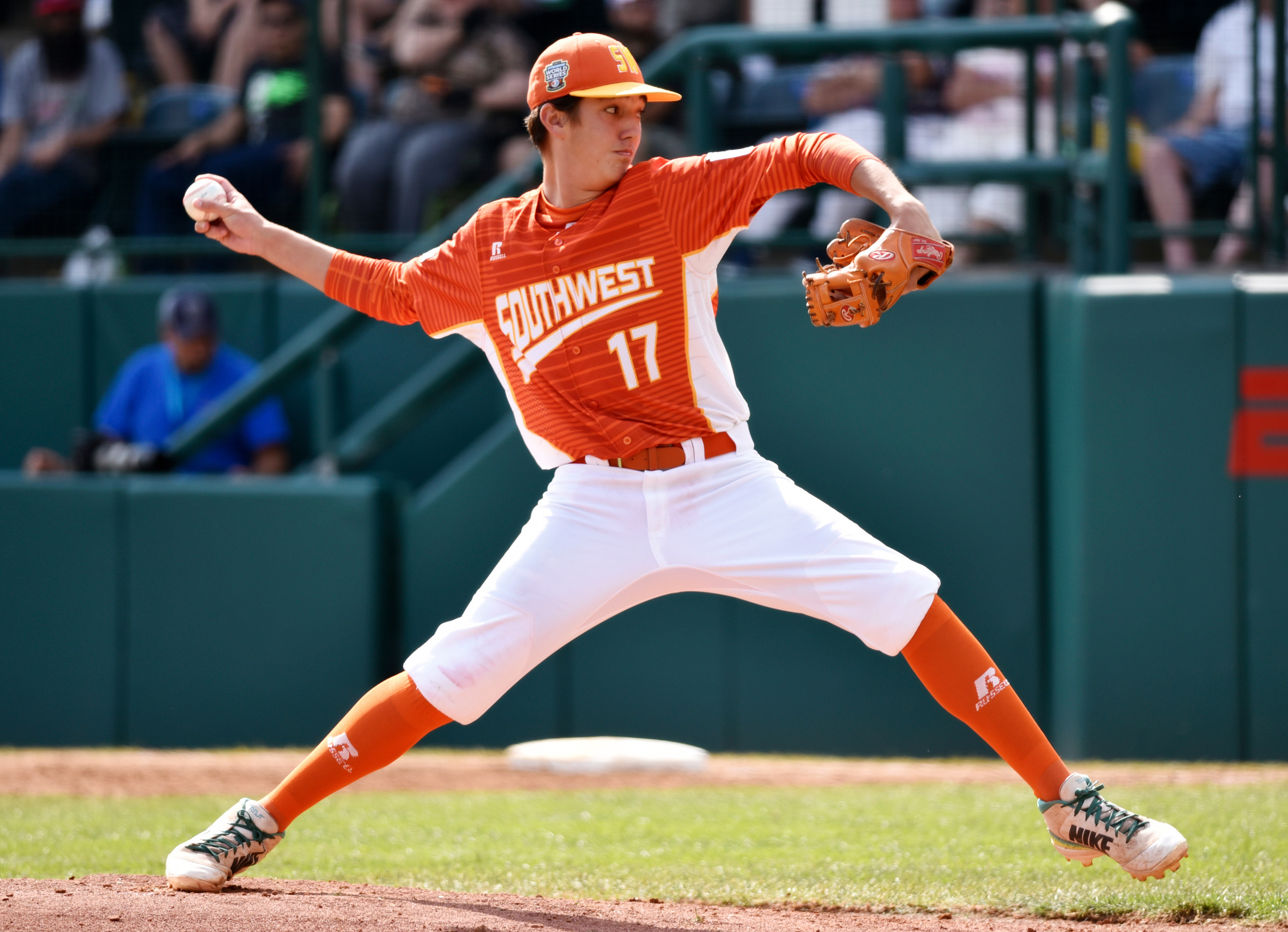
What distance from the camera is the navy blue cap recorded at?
727 cm

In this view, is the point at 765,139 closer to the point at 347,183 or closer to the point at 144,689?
the point at 347,183

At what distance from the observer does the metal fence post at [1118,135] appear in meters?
5.81

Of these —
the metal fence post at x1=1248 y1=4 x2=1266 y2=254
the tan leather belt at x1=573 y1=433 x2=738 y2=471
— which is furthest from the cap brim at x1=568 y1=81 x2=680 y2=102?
the metal fence post at x1=1248 y1=4 x2=1266 y2=254

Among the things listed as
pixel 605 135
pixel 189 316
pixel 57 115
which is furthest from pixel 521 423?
pixel 57 115

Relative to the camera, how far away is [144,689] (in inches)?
261

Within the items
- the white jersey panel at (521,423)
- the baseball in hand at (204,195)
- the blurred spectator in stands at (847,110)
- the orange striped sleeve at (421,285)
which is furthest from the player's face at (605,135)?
the blurred spectator in stands at (847,110)

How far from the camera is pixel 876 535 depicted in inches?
242

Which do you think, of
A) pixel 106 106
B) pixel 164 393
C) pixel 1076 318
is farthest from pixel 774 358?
pixel 106 106

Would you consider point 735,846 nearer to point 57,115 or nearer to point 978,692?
point 978,692

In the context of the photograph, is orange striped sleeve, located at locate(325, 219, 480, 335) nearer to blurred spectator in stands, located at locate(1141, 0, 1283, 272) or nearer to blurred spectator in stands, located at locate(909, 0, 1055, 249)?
blurred spectator in stands, located at locate(909, 0, 1055, 249)

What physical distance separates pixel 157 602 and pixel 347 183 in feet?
8.05

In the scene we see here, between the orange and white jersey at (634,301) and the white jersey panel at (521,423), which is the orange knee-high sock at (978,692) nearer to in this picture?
the orange and white jersey at (634,301)

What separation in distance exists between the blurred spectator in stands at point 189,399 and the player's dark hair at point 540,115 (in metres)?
4.08

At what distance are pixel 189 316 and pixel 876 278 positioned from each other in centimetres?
500
